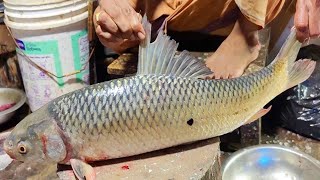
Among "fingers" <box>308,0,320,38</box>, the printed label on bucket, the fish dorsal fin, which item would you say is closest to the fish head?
the fish dorsal fin

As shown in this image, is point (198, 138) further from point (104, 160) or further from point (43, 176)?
point (43, 176)

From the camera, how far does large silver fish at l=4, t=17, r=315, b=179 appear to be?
1.12 meters

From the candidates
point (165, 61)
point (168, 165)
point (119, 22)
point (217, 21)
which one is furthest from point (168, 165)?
point (217, 21)

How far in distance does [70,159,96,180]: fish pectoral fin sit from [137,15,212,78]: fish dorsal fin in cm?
28

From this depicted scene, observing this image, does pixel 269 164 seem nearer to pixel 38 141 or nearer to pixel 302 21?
pixel 302 21

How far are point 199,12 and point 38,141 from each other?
75 centimetres

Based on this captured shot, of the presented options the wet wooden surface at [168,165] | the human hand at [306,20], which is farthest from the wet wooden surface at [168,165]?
the human hand at [306,20]

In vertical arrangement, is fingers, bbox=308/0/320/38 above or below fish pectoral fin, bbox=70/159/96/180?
above

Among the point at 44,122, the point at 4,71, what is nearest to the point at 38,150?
the point at 44,122

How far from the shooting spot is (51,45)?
172cm

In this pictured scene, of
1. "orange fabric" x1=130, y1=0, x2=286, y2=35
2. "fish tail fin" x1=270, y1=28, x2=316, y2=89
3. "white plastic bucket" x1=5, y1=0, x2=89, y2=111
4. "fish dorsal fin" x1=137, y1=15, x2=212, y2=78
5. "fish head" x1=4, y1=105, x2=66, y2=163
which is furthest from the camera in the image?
"white plastic bucket" x1=5, y1=0, x2=89, y2=111

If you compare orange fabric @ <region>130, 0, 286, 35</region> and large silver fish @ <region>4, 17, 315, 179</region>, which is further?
orange fabric @ <region>130, 0, 286, 35</region>

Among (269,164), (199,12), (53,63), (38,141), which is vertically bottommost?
(269,164)

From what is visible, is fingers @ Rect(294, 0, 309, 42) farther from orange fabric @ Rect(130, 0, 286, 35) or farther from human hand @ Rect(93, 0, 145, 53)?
human hand @ Rect(93, 0, 145, 53)
